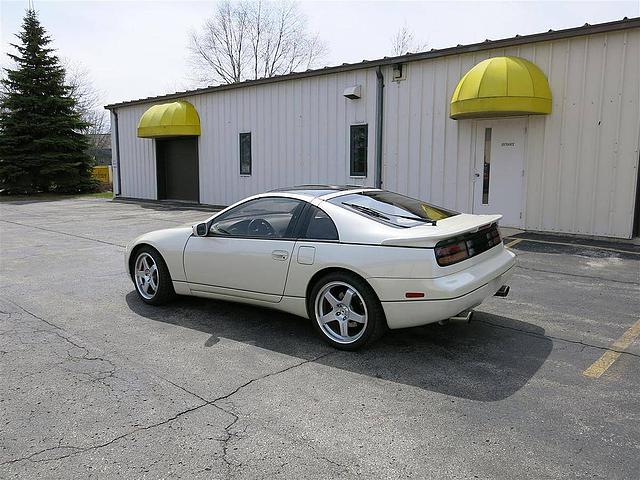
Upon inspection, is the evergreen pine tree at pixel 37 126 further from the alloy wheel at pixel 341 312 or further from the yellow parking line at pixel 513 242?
the alloy wheel at pixel 341 312

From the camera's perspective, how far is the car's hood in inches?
164

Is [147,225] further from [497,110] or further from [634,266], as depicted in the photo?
[634,266]

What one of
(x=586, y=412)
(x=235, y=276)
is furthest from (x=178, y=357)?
(x=586, y=412)

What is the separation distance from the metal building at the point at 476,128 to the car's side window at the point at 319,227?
7.02m

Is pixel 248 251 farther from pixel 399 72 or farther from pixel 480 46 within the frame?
pixel 399 72

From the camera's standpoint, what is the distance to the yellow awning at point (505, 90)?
10.3 meters

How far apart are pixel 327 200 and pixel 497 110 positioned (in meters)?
6.81

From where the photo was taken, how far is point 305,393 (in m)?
3.73

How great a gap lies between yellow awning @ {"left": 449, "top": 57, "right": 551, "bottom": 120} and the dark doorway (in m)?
11.4

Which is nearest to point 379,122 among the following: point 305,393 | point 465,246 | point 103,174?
point 465,246

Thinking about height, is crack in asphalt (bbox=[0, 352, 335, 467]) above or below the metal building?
below

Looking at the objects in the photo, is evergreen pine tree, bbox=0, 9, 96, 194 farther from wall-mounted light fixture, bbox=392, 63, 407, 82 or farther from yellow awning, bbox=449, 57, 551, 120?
yellow awning, bbox=449, 57, 551, 120

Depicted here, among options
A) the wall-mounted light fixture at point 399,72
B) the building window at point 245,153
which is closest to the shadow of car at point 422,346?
the wall-mounted light fixture at point 399,72

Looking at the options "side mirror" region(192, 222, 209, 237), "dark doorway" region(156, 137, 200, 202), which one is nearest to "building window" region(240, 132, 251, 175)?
"dark doorway" region(156, 137, 200, 202)
